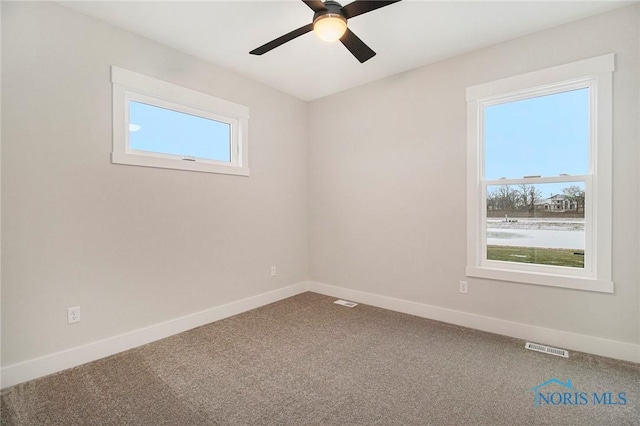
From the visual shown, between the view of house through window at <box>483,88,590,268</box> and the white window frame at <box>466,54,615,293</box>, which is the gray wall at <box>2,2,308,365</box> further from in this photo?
the view of house through window at <box>483,88,590,268</box>

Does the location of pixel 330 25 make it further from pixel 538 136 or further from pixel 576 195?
pixel 576 195

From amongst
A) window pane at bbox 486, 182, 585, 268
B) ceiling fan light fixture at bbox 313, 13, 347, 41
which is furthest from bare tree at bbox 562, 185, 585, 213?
ceiling fan light fixture at bbox 313, 13, 347, 41

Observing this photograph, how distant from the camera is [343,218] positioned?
3.93 metres

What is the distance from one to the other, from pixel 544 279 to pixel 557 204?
678mm

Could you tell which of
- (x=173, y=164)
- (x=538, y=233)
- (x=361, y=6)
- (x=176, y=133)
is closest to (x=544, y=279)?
(x=538, y=233)

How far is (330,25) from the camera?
188 centimetres

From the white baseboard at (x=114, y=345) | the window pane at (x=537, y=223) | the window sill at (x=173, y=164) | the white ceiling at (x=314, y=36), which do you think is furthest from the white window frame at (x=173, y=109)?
the window pane at (x=537, y=223)

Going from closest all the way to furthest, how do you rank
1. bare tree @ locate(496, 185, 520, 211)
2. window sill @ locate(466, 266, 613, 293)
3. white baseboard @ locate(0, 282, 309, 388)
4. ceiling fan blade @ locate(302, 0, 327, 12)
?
ceiling fan blade @ locate(302, 0, 327, 12) < white baseboard @ locate(0, 282, 309, 388) < window sill @ locate(466, 266, 613, 293) < bare tree @ locate(496, 185, 520, 211)

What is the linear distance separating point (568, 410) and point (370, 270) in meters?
2.16

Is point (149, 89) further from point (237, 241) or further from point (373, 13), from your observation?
point (373, 13)

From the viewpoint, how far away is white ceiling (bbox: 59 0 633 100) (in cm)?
223

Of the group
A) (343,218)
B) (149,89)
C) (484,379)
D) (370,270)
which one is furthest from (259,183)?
(484,379)

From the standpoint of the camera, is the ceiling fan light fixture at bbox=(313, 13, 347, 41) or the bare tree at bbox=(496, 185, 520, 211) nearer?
the ceiling fan light fixture at bbox=(313, 13, 347, 41)

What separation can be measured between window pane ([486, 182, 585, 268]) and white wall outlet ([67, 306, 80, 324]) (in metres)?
3.63
